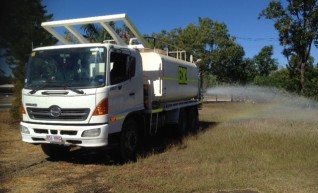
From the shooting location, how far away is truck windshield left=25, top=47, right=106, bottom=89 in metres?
7.99

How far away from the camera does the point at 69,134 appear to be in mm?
8008

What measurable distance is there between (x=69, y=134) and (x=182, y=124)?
20.5ft

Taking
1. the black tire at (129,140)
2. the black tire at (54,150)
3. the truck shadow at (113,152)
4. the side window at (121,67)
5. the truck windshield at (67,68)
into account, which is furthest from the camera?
the black tire at (54,150)

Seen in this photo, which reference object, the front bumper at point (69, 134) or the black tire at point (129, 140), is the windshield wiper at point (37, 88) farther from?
the black tire at point (129, 140)

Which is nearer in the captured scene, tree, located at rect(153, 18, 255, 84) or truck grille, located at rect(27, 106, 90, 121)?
truck grille, located at rect(27, 106, 90, 121)

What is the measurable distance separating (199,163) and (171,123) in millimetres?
4371

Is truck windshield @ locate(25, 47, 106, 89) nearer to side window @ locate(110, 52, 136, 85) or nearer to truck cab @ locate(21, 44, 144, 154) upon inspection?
truck cab @ locate(21, 44, 144, 154)

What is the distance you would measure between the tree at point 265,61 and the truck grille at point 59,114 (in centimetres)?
4548

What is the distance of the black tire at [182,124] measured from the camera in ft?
43.2

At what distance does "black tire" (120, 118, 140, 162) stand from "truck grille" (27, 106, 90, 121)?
3.95ft

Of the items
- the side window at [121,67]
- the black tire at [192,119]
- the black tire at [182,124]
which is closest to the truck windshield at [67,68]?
the side window at [121,67]

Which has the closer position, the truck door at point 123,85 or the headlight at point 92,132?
the headlight at point 92,132

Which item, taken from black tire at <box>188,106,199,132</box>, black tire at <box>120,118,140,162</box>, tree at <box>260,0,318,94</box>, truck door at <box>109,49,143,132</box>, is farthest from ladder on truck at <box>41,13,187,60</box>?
tree at <box>260,0,318,94</box>

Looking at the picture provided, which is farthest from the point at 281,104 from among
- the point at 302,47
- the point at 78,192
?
the point at 78,192
